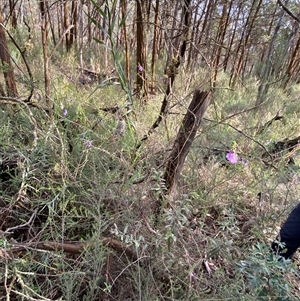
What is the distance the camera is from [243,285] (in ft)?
2.71

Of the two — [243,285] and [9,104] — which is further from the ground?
[9,104]

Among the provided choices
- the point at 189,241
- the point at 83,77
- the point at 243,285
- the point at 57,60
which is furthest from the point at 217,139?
the point at 57,60

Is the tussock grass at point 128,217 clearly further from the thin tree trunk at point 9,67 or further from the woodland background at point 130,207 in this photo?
the thin tree trunk at point 9,67

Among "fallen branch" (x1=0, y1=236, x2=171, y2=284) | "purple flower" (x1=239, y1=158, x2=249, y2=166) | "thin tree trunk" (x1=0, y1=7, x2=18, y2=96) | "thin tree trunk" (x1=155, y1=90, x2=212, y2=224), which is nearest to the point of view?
"fallen branch" (x1=0, y1=236, x2=171, y2=284)

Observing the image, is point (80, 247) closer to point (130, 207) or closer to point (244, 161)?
point (130, 207)

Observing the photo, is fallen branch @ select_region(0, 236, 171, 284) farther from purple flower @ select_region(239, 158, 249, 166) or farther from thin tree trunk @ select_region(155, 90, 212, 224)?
purple flower @ select_region(239, 158, 249, 166)

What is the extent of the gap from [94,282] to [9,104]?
101 cm

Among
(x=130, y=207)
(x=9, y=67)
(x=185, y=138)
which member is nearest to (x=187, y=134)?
(x=185, y=138)

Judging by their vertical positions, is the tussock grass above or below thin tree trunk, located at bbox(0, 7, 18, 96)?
below

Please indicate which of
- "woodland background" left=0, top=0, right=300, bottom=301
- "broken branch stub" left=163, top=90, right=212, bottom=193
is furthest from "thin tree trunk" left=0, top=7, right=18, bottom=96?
"broken branch stub" left=163, top=90, right=212, bottom=193

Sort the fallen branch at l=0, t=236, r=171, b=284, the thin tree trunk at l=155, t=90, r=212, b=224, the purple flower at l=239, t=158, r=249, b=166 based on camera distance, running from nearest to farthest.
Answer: the fallen branch at l=0, t=236, r=171, b=284, the thin tree trunk at l=155, t=90, r=212, b=224, the purple flower at l=239, t=158, r=249, b=166

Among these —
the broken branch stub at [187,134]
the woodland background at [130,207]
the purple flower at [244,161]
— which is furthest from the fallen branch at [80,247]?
the purple flower at [244,161]

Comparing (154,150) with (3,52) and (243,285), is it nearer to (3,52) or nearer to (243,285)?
(243,285)

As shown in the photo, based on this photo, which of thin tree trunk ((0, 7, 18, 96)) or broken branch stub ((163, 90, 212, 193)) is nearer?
broken branch stub ((163, 90, 212, 193))
